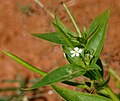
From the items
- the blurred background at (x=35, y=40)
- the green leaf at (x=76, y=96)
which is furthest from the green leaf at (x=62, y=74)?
the blurred background at (x=35, y=40)

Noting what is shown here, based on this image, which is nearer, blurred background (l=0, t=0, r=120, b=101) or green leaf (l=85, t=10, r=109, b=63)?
green leaf (l=85, t=10, r=109, b=63)

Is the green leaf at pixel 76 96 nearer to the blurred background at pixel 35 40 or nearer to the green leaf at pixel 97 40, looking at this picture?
the green leaf at pixel 97 40

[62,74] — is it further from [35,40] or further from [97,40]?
[35,40]

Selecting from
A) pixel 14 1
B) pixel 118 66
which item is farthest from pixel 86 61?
pixel 14 1

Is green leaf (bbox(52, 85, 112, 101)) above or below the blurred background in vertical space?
below

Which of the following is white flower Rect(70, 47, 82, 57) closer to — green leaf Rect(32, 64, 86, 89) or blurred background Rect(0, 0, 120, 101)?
green leaf Rect(32, 64, 86, 89)

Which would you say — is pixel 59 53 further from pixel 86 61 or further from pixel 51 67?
pixel 86 61

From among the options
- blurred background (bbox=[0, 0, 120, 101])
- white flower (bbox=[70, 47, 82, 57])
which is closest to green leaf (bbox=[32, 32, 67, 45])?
white flower (bbox=[70, 47, 82, 57])
